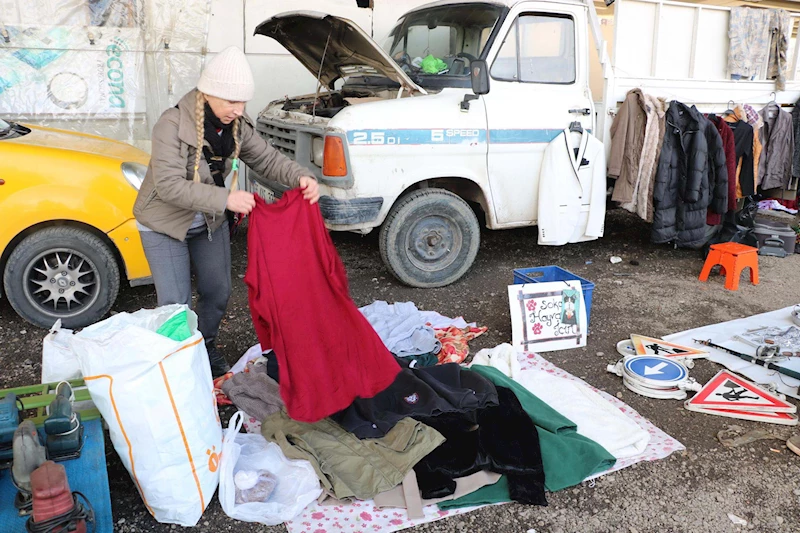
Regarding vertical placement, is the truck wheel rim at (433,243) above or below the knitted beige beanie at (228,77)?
below

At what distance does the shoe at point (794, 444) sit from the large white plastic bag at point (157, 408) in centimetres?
291

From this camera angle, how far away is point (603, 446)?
10.7 feet

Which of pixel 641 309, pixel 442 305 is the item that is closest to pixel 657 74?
pixel 641 309

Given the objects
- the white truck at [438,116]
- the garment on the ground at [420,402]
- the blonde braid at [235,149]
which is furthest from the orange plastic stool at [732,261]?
the blonde braid at [235,149]

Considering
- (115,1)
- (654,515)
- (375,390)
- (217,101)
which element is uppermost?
(115,1)

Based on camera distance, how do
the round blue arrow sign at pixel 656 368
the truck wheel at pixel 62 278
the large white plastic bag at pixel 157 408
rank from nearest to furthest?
1. the large white plastic bag at pixel 157 408
2. the round blue arrow sign at pixel 656 368
3. the truck wheel at pixel 62 278

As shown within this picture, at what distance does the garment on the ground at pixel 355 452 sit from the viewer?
2871 millimetres

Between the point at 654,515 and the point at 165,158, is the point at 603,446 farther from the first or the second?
the point at 165,158

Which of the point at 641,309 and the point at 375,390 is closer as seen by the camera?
the point at 375,390

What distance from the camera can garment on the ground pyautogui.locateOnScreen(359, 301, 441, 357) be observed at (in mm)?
4211

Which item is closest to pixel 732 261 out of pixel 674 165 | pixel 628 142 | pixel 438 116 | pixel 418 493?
pixel 674 165

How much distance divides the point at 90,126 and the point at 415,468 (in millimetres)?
6188

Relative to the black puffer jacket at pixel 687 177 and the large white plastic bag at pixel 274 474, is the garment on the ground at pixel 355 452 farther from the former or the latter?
the black puffer jacket at pixel 687 177

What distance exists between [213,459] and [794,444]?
2.94 metres
